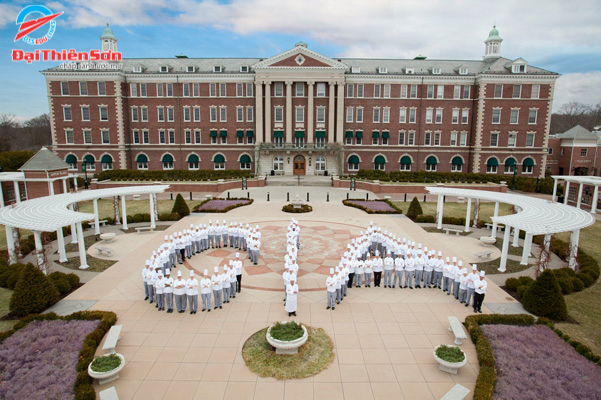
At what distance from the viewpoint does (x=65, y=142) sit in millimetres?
56750

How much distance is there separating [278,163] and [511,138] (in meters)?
35.6

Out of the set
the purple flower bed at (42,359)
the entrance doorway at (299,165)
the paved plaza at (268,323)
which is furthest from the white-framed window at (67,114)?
the purple flower bed at (42,359)

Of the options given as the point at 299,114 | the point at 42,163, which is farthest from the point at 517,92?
the point at 42,163

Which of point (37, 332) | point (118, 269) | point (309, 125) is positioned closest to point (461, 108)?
point (309, 125)

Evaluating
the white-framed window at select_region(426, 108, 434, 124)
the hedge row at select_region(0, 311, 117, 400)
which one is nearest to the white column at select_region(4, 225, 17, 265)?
the hedge row at select_region(0, 311, 117, 400)

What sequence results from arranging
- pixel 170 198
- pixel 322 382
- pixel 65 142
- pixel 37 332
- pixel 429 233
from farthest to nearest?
pixel 65 142 → pixel 170 198 → pixel 429 233 → pixel 37 332 → pixel 322 382

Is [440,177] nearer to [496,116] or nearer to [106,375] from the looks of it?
[496,116]

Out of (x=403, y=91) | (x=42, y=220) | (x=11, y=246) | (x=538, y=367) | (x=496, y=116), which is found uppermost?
(x=403, y=91)

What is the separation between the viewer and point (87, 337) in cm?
1197

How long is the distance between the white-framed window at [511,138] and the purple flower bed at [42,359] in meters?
59.8

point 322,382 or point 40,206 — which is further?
point 40,206

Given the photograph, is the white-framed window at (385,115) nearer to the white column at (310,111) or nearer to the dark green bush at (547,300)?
the white column at (310,111)

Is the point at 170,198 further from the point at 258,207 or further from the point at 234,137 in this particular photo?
the point at 234,137

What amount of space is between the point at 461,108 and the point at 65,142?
199 feet
